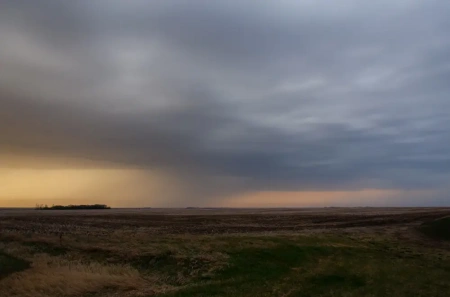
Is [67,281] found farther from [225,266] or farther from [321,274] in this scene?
[321,274]

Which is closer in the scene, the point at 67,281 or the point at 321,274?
the point at 67,281

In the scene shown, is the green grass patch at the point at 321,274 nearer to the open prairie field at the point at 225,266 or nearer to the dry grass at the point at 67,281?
the open prairie field at the point at 225,266

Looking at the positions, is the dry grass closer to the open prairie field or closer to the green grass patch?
the open prairie field

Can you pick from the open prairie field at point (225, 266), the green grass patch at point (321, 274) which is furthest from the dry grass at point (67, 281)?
the green grass patch at point (321, 274)

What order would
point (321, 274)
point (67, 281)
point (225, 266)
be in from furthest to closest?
1. point (225, 266)
2. point (321, 274)
3. point (67, 281)

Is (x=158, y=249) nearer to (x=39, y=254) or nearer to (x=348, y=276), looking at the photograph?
(x=39, y=254)

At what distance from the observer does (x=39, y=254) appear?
38.9 metres

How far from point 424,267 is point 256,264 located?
12487 millimetres

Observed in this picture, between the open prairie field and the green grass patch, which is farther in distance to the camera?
the open prairie field

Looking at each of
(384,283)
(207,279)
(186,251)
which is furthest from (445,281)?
(186,251)

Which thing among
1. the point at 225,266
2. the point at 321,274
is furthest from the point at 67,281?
the point at 321,274

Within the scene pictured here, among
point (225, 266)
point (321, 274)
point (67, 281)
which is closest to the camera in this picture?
point (67, 281)

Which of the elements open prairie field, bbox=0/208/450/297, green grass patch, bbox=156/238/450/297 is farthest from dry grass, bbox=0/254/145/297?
green grass patch, bbox=156/238/450/297

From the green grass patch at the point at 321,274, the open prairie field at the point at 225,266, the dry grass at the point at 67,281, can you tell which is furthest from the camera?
the open prairie field at the point at 225,266
